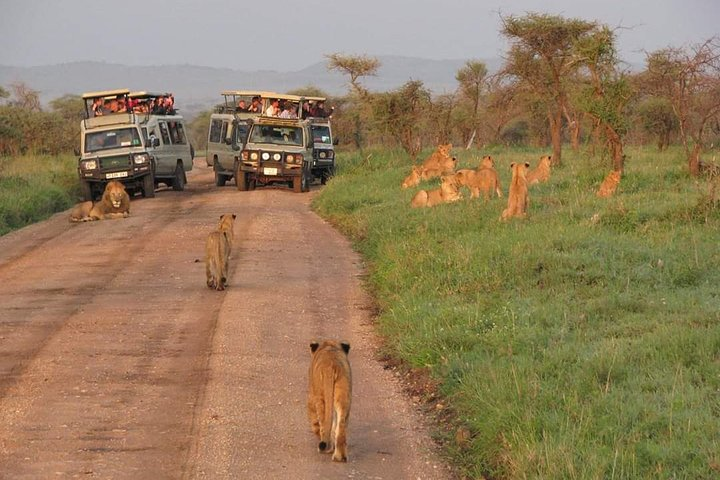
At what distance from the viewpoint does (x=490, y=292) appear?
10.3 meters

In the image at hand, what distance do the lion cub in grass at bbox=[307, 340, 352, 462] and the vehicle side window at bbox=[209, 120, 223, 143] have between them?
25561 millimetres

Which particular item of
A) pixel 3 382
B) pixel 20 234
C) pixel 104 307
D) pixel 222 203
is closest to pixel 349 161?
pixel 222 203

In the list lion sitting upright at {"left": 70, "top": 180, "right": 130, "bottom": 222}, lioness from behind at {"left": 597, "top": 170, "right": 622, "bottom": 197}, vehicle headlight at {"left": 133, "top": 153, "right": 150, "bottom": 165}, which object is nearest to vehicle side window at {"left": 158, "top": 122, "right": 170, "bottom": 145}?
vehicle headlight at {"left": 133, "top": 153, "right": 150, "bottom": 165}

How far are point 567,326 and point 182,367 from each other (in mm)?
2837

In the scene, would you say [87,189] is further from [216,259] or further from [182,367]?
[182,367]

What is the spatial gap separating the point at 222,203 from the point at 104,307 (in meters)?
13.1

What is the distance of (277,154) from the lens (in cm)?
2734

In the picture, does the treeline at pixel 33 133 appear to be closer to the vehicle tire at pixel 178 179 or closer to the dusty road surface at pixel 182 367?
the vehicle tire at pixel 178 179

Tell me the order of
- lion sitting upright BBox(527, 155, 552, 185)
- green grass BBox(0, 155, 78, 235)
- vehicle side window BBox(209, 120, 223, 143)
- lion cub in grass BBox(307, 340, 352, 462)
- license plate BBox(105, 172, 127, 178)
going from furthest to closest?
vehicle side window BBox(209, 120, 223, 143), license plate BBox(105, 172, 127, 178), green grass BBox(0, 155, 78, 235), lion sitting upright BBox(527, 155, 552, 185), lion cub in grass BBox(307, 340, 352, 462)

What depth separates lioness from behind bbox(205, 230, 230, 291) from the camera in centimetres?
1175

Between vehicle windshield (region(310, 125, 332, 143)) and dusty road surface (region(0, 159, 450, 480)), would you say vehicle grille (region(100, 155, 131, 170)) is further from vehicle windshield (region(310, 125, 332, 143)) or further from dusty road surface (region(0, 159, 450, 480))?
dusty road surface (region(0, 159, 450, 480))

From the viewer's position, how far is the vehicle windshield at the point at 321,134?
30.6 meters

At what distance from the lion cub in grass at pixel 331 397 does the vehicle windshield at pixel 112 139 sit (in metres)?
20.1

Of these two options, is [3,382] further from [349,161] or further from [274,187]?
[349,161]
